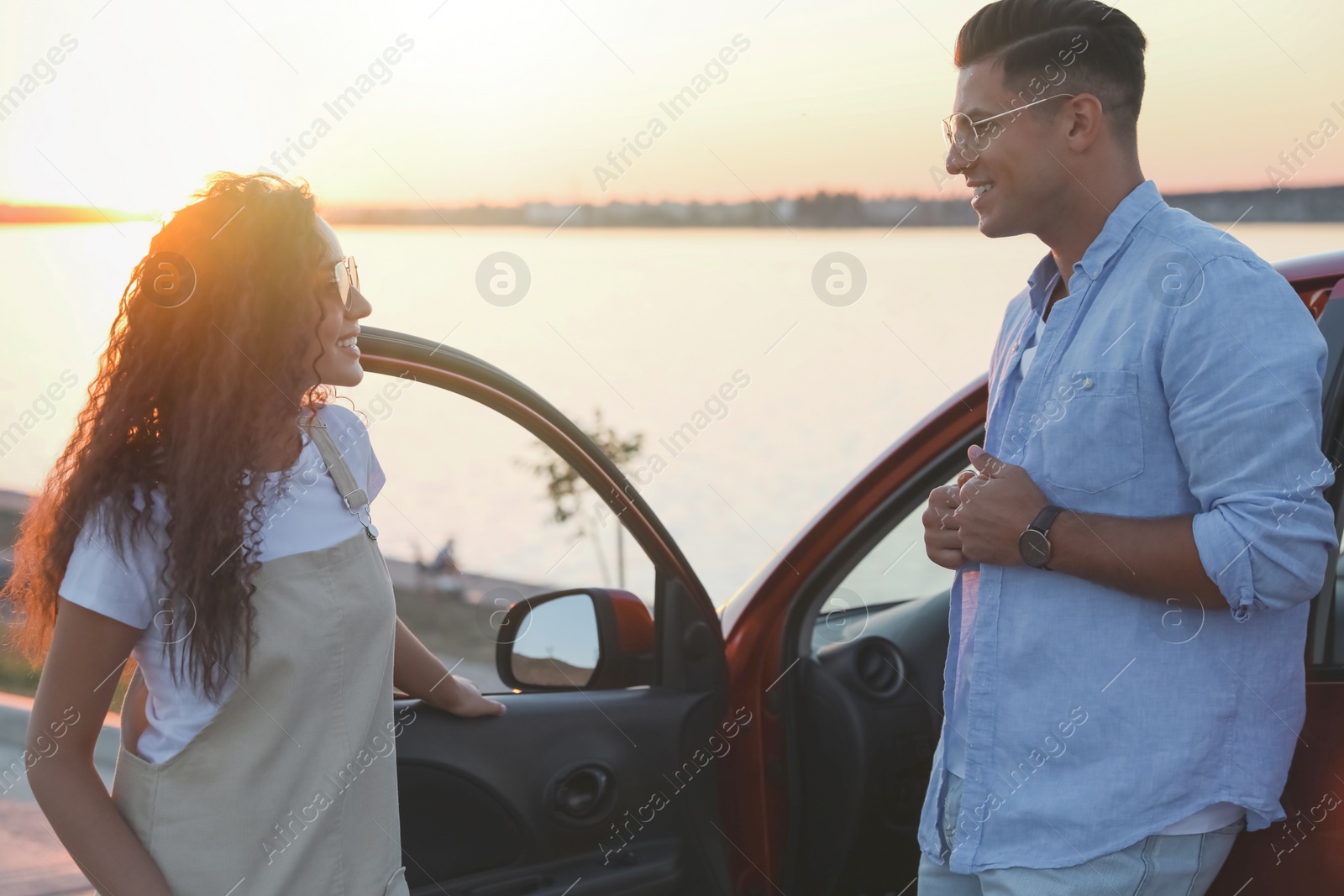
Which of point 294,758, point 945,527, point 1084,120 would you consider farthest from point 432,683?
point 1084,120

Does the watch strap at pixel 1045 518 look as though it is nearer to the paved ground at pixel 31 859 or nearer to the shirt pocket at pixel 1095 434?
the shirt pocket at pixel 1095 434

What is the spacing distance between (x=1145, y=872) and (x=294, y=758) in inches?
42.1

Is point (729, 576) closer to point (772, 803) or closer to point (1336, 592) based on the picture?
point (772, 803)

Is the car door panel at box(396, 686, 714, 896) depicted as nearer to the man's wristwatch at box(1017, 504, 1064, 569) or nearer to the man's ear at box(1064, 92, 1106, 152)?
the man's wristwatch at box(1017, 504, 1064, 569)

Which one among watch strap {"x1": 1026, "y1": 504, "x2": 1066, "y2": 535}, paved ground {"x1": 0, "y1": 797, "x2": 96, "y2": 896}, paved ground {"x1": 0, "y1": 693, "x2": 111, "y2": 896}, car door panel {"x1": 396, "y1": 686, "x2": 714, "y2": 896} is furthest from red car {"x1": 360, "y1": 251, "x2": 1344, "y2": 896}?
paved ground {"x1": 0, "y1": 797, "x2": 96, "y2": 896}

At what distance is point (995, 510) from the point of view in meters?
1.52

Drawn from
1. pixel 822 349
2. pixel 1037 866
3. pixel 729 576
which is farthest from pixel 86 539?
pixel 822 349

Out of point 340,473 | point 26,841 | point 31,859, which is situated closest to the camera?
point 340,473

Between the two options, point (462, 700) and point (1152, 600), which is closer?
point (1152, 600)

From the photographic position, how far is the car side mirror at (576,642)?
6.88 ft

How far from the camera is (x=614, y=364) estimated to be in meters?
15.6

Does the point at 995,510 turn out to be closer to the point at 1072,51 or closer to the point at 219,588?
the point at 1072,51

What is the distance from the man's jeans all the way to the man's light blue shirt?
2 centimetres

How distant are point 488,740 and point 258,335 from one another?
2.88 ft
